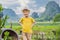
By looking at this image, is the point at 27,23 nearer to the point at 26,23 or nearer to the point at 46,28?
the point at 26,23

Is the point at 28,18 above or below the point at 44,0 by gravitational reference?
below

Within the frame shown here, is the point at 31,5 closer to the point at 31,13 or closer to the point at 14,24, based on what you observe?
the point at 31,13

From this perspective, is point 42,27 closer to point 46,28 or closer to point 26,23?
point 46,28

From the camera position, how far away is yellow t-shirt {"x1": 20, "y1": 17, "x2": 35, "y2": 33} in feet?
15.6

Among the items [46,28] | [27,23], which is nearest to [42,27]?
[46,28]

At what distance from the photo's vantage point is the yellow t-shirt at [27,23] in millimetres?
4750

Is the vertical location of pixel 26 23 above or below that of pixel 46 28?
above

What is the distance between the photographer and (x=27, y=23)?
4.77 meters

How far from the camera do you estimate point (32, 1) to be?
16.2ft

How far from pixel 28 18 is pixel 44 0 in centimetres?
55

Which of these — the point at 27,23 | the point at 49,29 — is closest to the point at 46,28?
the point at 49,29

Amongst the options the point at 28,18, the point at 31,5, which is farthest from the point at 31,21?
the point at 31,5

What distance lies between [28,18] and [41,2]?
0.48 meters

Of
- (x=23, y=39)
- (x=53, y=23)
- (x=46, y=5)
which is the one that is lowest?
(x=23, y=39)
